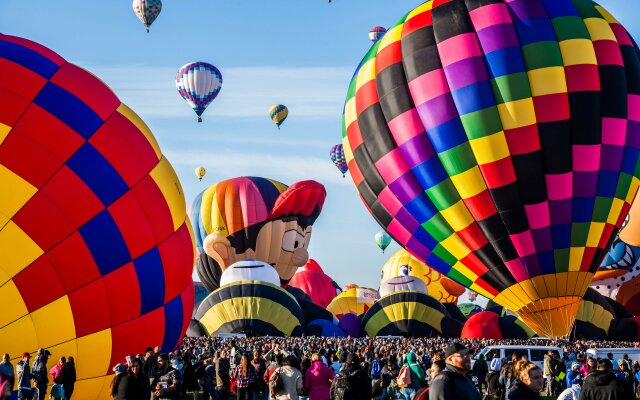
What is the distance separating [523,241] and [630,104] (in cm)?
359

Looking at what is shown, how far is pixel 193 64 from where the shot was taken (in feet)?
125

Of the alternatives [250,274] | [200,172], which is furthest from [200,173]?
[250,274]

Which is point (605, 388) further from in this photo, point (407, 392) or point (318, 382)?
point (407, 392)

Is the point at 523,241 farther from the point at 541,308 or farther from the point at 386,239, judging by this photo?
the point at 386,239

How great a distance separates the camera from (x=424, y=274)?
48.9 meters

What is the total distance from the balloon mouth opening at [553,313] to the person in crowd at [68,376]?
1177 cm

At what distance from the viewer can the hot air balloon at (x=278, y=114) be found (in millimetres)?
45344

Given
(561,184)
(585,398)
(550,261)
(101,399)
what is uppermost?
(561,184)

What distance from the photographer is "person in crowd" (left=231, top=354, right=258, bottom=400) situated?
35.9ft

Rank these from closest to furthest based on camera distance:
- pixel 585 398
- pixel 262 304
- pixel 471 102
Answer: pixel 585 398 < pixel 471 102 < pixel 262 304

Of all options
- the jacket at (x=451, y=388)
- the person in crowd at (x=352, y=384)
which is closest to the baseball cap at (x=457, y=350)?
the jacket at (x=451, y=388)

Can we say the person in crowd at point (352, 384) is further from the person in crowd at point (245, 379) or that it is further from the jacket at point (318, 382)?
the person in crowd at point (245, 379)

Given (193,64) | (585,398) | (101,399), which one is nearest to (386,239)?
(193,64)

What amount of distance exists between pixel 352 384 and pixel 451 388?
3.23 m
